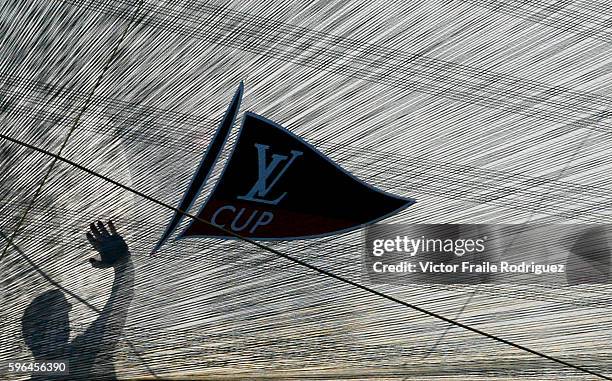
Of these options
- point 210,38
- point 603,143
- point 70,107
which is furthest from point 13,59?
point 603,143

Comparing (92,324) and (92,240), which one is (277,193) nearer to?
(92,240)

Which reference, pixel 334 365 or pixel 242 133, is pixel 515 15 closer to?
pixel 242 133

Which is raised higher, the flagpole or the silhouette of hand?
the flagpole

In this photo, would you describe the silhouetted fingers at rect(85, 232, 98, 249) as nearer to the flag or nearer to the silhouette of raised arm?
the silhouette of raised arm

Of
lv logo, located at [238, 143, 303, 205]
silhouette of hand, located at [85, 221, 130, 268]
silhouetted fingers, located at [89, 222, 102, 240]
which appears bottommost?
silhouette of hand, located at [85, 221, 130, 268]

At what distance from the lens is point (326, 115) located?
7.02ft

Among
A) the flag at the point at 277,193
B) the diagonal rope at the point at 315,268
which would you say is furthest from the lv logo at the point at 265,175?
the diagonal rope at the point at 315,268

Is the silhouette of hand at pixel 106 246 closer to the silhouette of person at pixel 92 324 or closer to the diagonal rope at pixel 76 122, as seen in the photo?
the silhouette of person at pixel 92 324

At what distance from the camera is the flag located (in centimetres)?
216

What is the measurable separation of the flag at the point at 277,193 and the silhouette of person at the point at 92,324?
20 cm

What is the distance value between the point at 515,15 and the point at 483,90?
0.20m

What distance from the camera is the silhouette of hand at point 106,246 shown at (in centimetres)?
223

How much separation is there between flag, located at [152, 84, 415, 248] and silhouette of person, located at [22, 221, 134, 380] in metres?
0.20

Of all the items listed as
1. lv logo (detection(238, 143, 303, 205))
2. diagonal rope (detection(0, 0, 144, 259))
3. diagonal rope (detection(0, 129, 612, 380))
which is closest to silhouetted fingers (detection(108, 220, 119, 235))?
diagonal rope (detection(0, 129, 612, 380))
